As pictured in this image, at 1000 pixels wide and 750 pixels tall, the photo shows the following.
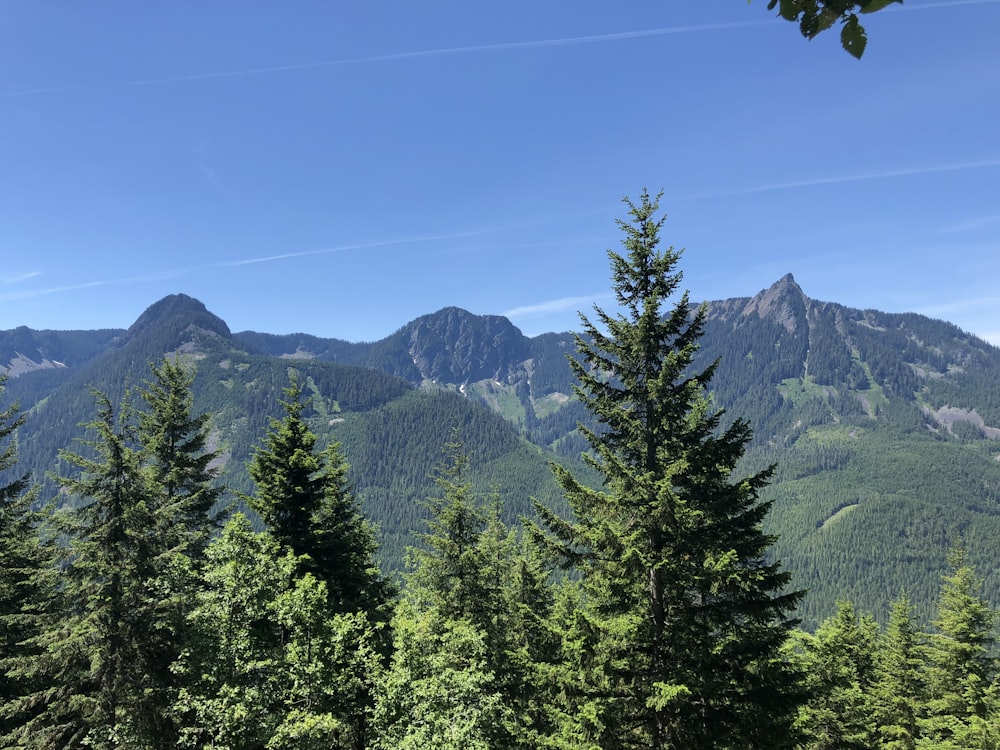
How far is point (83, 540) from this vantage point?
55.7ft

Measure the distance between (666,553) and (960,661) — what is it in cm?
2629

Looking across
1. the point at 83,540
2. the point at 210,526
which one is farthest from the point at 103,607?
the point at 210,526

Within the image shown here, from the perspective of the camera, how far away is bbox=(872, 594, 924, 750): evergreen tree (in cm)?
2962

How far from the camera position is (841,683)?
15602mm

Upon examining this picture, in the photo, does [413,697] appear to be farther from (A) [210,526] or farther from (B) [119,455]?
(A) [210,526]

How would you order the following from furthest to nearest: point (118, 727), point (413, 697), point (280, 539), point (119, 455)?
point (280, 539) < point (119, 455) < point (118, 727) < point (413, 697)

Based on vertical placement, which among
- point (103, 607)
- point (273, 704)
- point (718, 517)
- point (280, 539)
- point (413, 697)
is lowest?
point (273, 704)

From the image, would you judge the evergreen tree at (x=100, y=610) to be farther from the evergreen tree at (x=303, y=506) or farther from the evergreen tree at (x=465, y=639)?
the evergreen tree at (x=465, y=639)

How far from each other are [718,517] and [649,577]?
2.38 metres

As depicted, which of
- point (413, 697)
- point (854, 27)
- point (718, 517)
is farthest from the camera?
point (718, 517)

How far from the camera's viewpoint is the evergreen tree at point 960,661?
26078 millimetres

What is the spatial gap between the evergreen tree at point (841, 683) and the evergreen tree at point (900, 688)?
0.70 meters

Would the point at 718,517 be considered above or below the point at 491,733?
above

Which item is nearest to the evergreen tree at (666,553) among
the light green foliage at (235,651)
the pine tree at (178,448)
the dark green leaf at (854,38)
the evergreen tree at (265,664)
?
the evergreen tree at (265,664)
